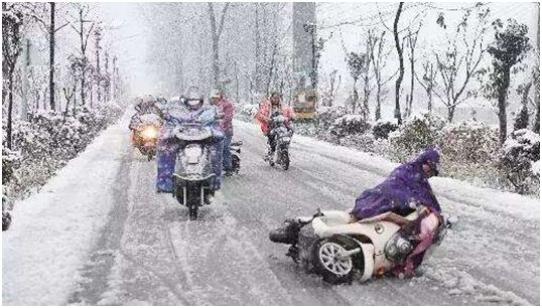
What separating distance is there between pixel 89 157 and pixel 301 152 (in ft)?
17.8

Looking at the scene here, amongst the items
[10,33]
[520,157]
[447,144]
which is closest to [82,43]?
[10,33]

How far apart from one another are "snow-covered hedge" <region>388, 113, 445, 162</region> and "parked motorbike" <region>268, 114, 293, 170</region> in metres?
3.09

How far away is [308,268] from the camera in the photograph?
22.2 feet

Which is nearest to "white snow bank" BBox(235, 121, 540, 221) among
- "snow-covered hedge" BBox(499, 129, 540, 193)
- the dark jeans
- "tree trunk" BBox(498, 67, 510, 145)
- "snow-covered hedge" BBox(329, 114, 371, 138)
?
"snow-covered hedge" BBox(499, 129, 540, 193)

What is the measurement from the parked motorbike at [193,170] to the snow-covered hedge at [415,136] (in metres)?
7.88

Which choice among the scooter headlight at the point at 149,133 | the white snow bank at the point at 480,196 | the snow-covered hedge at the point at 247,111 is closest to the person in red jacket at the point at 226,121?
the white snow bank at the point at 480,196

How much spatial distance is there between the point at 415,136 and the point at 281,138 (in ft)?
12.7

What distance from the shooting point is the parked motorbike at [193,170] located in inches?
372

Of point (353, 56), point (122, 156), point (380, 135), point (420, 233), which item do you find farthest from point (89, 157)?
point (353, 56)

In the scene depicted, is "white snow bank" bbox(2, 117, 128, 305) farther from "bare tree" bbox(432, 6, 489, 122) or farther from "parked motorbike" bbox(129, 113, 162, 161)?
"bare tree" bbox(432, 6, 489, 122)

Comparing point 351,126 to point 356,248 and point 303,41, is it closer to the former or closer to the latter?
point 303,41

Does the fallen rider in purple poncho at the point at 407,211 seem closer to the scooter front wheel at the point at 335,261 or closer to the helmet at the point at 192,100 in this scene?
the scooter front wheel at the point at 335,261

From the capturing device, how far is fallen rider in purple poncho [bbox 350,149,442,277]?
6590 mm

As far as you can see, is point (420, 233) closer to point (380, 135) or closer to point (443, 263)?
point (443, 263)
